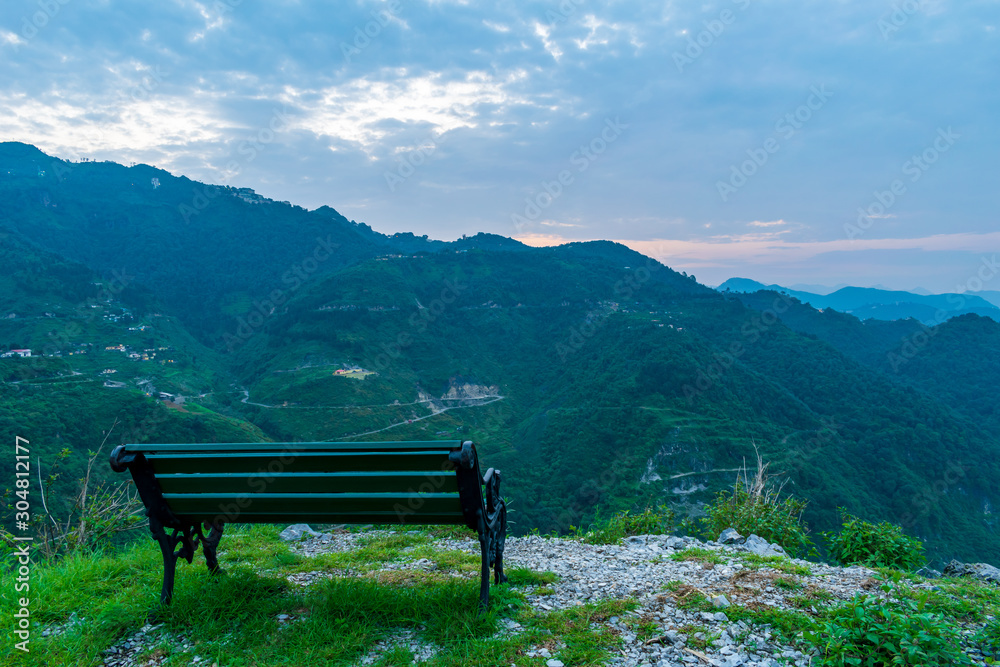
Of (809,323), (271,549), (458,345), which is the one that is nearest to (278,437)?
(458,345)

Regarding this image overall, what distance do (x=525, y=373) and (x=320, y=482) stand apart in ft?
302

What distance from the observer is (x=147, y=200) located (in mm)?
176250

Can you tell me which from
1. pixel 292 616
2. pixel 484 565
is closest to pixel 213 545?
pixel 292 616

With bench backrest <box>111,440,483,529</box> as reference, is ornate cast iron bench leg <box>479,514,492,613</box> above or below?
below

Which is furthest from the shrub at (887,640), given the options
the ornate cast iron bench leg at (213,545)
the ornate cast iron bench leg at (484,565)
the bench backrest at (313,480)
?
the ornate cast iron bench leg at (213,545)

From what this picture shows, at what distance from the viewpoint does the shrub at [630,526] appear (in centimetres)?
528

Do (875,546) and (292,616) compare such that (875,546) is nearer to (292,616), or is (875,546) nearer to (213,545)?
(292,616)

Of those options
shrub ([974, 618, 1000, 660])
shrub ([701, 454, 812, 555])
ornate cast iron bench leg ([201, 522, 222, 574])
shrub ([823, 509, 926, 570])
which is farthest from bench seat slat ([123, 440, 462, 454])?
shrub ([823, 509, 926, 570])

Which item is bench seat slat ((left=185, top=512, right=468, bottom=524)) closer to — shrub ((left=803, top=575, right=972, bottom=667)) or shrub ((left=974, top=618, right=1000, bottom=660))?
shrub ((left=803, top=575, right=972, bottom=667))

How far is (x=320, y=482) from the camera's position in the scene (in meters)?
2.68

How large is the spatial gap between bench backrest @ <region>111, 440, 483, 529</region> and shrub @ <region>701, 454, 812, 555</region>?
13.1 feet

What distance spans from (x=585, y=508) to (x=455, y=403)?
38.8 meters

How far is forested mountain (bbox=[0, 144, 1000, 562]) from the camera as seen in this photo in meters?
46.9

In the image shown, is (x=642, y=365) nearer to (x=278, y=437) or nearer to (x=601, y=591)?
(x=278, y=437)
